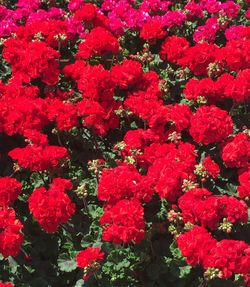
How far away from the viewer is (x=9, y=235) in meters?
3.71

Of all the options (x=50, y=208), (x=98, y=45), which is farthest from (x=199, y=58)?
(x=50, y=208)

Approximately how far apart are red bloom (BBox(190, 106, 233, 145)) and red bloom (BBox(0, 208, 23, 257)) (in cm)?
172

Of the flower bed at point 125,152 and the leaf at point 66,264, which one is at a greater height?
the flower bed at point 125,152

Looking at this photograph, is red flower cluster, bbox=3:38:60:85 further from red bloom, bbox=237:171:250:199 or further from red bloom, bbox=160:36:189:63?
red bloom, bbox=237:171:250:199

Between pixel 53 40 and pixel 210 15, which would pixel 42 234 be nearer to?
pixel 53 40

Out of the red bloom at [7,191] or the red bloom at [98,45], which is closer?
the red bloom at [7,191]

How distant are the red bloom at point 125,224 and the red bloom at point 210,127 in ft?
3.51

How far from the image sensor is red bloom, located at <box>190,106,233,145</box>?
454 cm

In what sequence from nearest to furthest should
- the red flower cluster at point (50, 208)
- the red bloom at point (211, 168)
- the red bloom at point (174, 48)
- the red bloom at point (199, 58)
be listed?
the red flower cluster at point (50, 208), the red bloom at point (211, 168), the red bloom at point (199, 58), the red bloom at point (174, 48)

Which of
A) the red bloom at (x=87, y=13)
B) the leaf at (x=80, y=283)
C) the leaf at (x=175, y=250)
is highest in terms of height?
the red bloom at (x=87, y=13)

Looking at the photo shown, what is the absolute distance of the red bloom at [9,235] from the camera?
3693mm

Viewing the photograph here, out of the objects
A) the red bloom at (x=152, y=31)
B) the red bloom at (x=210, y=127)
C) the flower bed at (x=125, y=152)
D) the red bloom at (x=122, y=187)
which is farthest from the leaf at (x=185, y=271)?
the red bloom at (x=152, y=31)

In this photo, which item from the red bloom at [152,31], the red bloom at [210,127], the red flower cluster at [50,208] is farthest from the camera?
the red bloom at [152,31]

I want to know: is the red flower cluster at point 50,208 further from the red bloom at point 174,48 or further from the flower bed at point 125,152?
the red bloom at point 174,48
